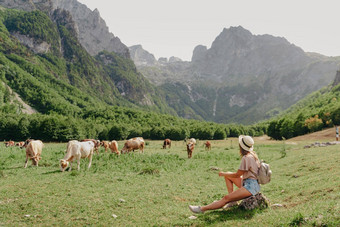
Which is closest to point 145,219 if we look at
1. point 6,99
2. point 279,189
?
point 279,189

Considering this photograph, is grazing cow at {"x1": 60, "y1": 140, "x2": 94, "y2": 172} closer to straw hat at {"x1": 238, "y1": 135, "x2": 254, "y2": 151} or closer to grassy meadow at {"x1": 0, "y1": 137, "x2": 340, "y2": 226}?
grassy meadow at {"x1": 0, "y1": 137, "x2": 340, "y2": 226}

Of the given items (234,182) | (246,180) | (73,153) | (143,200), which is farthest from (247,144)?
(73,153)

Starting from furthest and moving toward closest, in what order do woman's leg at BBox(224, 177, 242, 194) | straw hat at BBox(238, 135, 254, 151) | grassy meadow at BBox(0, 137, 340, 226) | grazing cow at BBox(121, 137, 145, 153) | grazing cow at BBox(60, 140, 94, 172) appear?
grazing cow at BBox(121, 137, 145, 153) < grazing cow at BBox(60, 140, 94, 172) < woman's leg at BBox(224, 177, 242, 194) < straw hat at BBox(238, 135, 254, 151) < grassy meadow at BBox(0, 137, 340, 226)

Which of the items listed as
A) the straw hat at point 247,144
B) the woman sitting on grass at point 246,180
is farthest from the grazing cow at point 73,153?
the straw hat at point 247,144

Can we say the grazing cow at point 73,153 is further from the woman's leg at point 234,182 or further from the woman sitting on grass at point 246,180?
the woman's leg at point 234,182

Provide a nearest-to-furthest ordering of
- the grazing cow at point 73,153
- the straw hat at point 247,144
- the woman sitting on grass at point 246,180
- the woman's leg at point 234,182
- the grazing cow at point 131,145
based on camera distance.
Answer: the woman sitting on grass at point 246,180, the straw hat at point 247,144, the woman's leg at point 234,182, the grazing cow at point 73,153, the grazing cow at point 131,145

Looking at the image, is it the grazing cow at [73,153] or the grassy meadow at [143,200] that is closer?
the grassy meadow at [143,200]

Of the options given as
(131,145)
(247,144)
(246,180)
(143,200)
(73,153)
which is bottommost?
(143,200)

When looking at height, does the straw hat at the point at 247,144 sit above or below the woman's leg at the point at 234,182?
above

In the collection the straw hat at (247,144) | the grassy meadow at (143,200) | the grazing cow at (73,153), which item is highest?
the straw hat at (247,144)

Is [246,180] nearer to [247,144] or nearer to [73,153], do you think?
[247,144]

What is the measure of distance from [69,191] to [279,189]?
40.7 feet

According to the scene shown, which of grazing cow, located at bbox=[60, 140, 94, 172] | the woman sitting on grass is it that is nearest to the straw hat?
the woman sitting on grass

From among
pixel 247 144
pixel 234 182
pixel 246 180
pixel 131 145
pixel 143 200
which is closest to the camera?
pixel 246 180
